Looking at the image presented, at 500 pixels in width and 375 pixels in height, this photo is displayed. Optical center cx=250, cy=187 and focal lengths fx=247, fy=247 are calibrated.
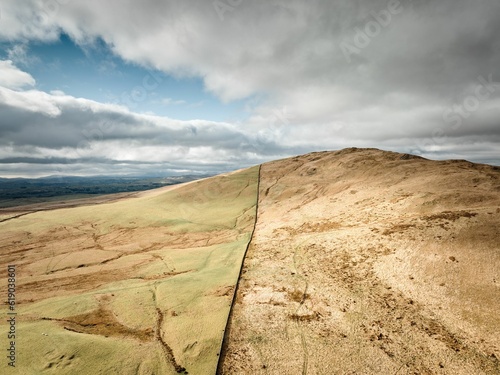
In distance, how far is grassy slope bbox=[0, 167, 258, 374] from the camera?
8.90 m

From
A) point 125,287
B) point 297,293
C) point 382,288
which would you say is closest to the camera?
point 382,288

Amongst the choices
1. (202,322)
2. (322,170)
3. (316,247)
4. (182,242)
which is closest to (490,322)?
(316,247)

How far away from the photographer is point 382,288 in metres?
12.9

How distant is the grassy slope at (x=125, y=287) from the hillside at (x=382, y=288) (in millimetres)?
1771

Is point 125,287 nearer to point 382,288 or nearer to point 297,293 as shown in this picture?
point 297,293

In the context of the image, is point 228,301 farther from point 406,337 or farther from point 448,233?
point 448,233

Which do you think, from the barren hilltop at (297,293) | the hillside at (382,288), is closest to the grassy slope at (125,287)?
the barren hilltop at (297,293)

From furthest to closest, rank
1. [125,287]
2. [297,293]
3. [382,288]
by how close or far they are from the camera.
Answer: [125,287]
[297,293]
[382,288]

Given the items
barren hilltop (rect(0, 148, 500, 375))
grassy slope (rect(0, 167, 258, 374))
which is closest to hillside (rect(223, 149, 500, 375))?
barren hilltop (rect(0, 148, 500, 375))

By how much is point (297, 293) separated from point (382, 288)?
443cm

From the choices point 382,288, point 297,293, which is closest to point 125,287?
point 297,293

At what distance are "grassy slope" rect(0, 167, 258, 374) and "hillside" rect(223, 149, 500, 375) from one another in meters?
1.77

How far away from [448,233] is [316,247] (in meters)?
8.05

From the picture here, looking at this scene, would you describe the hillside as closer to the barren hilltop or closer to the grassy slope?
the barren hilltop
